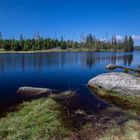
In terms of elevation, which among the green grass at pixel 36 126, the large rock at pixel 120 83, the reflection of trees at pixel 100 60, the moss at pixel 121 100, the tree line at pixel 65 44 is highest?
the tree line at pixel 65 44

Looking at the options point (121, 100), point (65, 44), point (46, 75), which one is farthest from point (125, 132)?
point (65, 44)

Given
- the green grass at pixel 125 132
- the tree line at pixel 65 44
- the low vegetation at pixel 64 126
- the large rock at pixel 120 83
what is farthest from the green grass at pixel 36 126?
the tree line at pixel 65 44

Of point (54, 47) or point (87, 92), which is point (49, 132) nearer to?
point (87, 92)

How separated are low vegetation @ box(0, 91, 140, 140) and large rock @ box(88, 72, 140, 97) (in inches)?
137

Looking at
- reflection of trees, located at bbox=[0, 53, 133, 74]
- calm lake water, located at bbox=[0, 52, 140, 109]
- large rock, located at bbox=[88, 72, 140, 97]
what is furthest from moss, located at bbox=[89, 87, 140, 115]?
reflection of trees, located at bbox=[0, 53, 133, 74]

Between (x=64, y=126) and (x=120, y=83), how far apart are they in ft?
22.4

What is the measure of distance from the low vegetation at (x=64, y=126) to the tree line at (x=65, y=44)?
77.2 metres

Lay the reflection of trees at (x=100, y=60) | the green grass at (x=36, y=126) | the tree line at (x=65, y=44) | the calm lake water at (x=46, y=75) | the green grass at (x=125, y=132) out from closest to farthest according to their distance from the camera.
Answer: the green grass at (x=125, y=132) < the green grass at (x=36, y=126) < the calm lake water at (x=46, y=75) < the reflection of trees at (x=100, y=60) < the tree line at (x=65, y=44)

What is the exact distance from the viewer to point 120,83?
1307 cm

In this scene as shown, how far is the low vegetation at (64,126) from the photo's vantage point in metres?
6.42

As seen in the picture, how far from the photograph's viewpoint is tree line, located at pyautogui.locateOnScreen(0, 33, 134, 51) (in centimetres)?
8322

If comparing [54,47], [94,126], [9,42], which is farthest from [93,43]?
[94,126]

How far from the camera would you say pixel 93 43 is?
119 m

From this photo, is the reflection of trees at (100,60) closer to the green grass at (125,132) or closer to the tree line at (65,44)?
the green grass at (125,132)
